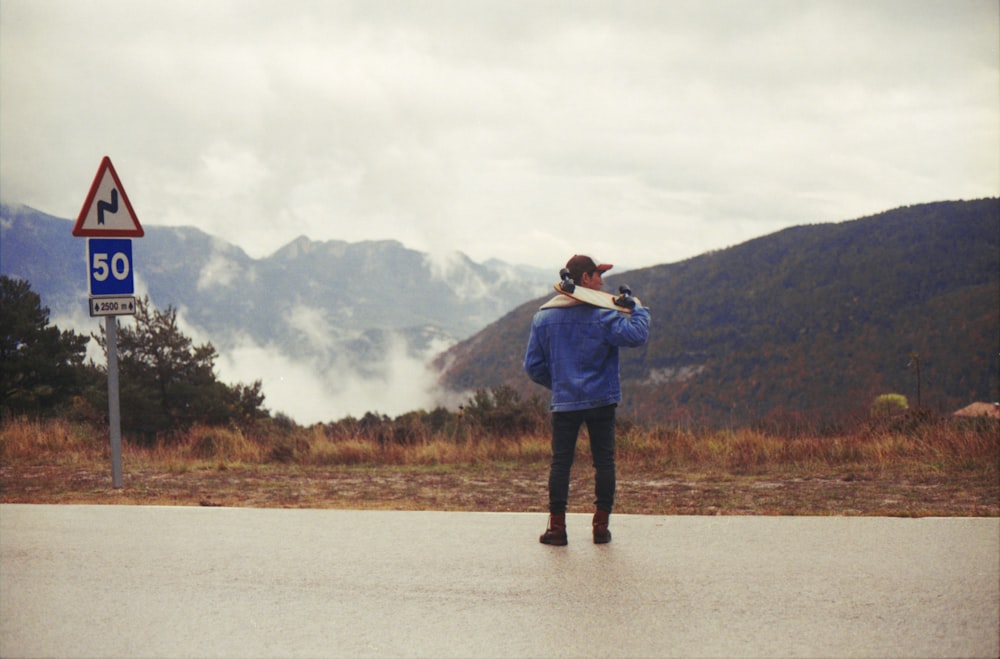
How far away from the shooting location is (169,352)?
18.1 m

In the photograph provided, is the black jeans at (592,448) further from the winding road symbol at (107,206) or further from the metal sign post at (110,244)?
the winding road symbol at (107,206)

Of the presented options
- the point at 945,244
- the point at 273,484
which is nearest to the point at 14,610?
the point at 273,484

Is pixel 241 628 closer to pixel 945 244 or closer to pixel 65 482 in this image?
pixel 65 482

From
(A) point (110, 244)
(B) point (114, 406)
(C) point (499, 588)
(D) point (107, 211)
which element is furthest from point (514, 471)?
(C) point (499, 588)

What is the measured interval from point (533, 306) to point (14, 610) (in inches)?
5799

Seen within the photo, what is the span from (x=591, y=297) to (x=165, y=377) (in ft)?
46.2

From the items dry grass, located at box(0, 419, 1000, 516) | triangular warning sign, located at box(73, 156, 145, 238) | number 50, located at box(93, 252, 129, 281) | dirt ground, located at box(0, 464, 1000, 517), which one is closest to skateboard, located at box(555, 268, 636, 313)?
dirt ground, located at box(0, 464, 1000, 517)

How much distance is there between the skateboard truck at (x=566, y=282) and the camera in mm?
5612

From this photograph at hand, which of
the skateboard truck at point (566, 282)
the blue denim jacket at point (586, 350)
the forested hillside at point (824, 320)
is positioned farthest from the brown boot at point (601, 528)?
the forested hillside at point (824, 320)

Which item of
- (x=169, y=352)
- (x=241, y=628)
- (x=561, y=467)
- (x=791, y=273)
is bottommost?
(x=241, y=628)

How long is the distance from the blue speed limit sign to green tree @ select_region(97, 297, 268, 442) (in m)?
8.56

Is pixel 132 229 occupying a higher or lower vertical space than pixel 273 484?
higher

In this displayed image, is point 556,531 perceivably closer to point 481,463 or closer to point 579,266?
point 579,266

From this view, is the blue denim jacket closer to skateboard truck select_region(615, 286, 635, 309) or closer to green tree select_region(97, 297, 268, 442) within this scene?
skateboard truck select_region(615, 286, 635, 309)
